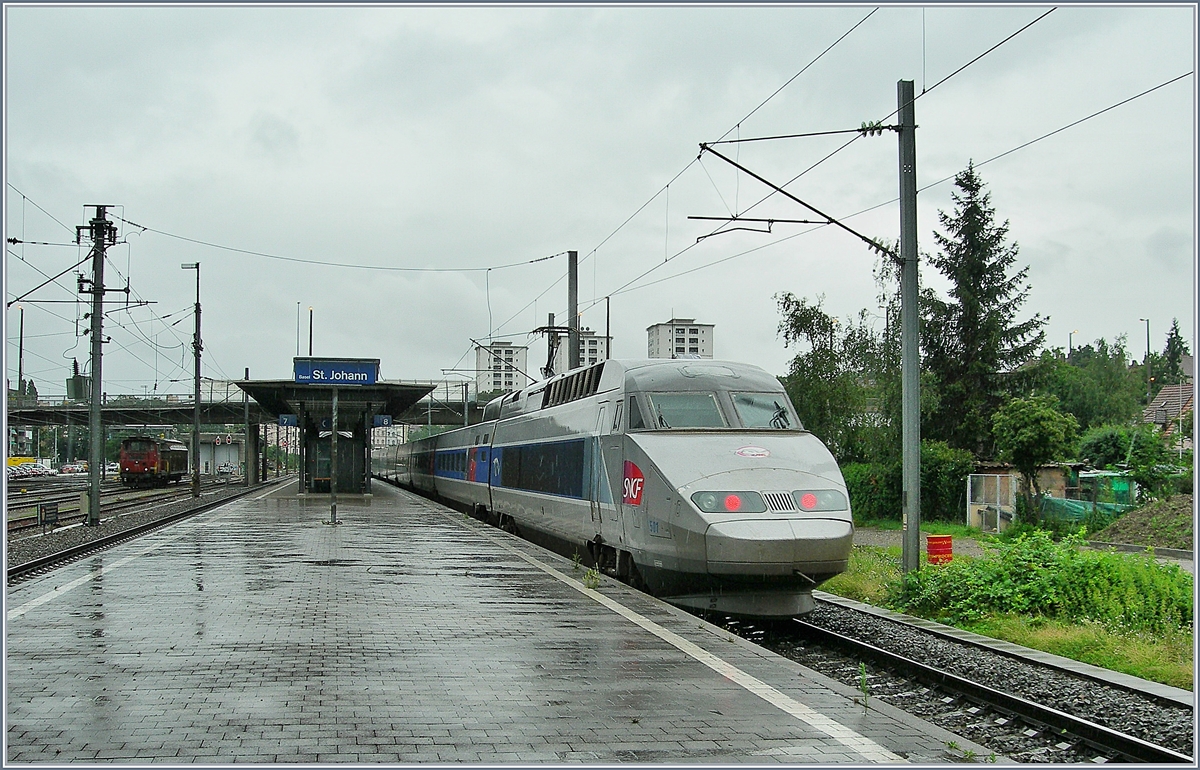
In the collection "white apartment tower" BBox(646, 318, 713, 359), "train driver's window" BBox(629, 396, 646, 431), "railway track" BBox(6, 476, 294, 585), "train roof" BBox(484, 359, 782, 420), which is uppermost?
"white apartment tower" BBox(646, 318, 713, 359)

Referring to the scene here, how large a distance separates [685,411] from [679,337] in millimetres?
34239

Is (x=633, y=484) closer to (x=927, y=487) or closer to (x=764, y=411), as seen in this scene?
(x=764, y=411)

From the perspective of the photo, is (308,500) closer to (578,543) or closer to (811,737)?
(578,543)

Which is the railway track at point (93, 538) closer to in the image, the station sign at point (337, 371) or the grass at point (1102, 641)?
the station sign at point (337, 371)

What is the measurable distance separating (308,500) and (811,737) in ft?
114

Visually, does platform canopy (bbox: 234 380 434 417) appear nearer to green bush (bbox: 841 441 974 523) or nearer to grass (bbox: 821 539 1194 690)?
green bush (bbox: 841 441 974 523)

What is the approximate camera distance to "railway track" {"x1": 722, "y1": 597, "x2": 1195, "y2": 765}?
771cm

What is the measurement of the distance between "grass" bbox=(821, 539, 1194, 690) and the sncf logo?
13.4 feet

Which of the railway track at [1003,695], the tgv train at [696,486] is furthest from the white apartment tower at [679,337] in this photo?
the railway track at [1003,695]

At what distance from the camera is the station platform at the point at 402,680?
20.6 ft

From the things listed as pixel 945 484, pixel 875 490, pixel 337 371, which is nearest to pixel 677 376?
pixel 337 371

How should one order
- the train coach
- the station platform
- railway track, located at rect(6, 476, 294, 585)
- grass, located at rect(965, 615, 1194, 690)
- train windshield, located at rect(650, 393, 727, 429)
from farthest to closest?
the train coach
railway track, located at rect(6, 476, 294, 585)
train windshield, located at rect(650, 393, 727, 429)
grass, located at rect(965, 615, 1194, 690)
the station platform

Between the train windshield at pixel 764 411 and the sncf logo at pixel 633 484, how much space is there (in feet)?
5.22

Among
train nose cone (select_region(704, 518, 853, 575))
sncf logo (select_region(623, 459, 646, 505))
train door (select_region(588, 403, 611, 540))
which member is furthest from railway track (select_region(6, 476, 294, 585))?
train nose cone (select_region(704, 518, 853, 575))
